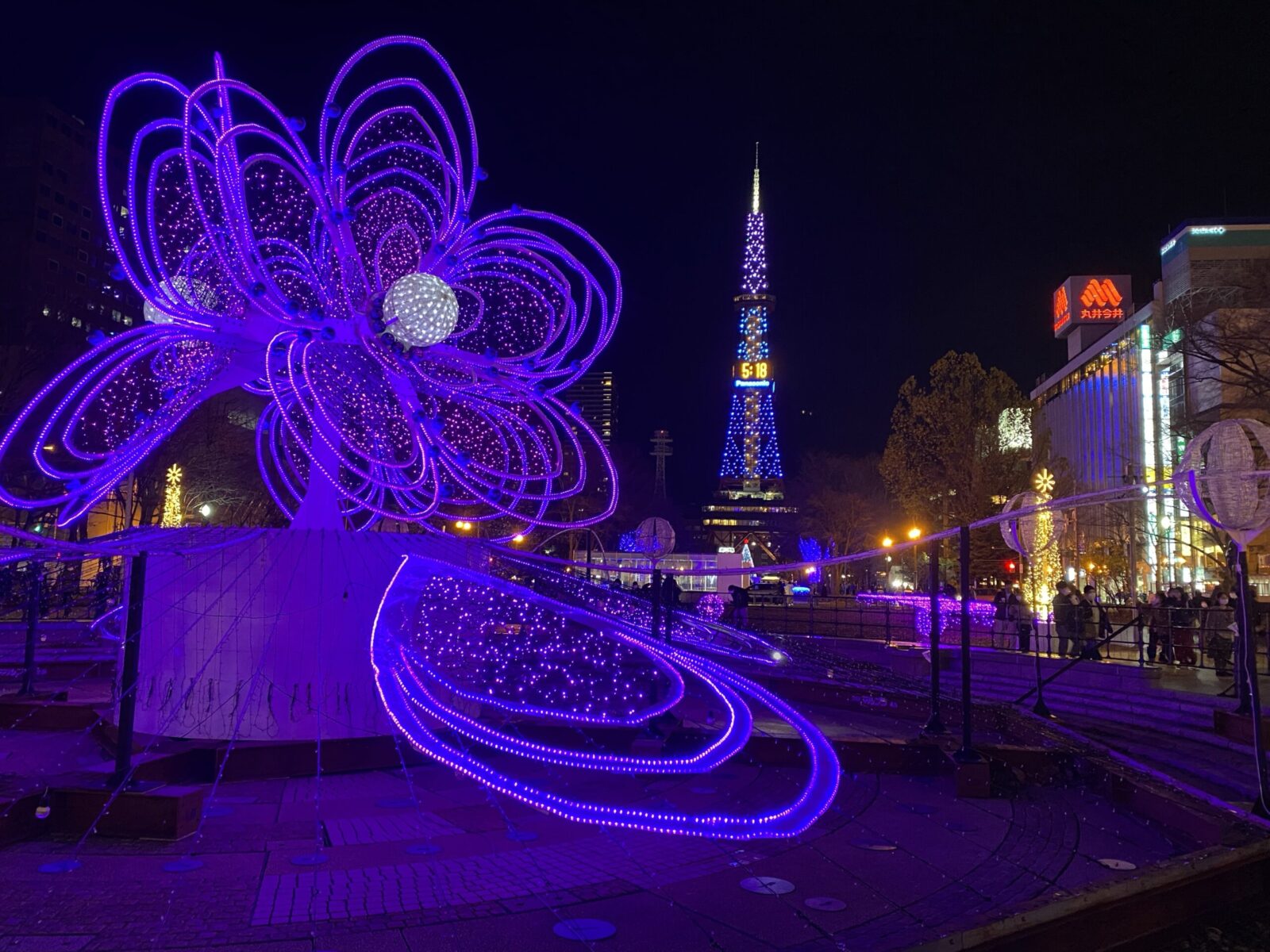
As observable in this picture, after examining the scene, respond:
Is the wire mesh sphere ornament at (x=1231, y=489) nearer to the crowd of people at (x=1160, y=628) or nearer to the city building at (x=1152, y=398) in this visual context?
the crowd of people at (x=1160, y=628)

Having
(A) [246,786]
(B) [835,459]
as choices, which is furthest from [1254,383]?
(B) [835,459]

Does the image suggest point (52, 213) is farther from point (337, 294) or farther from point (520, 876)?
point (520, 876)

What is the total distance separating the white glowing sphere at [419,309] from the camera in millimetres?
10141

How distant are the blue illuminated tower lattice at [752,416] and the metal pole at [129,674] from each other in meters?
157

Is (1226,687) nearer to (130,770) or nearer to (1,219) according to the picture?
(130,770)

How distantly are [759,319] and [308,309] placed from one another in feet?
544

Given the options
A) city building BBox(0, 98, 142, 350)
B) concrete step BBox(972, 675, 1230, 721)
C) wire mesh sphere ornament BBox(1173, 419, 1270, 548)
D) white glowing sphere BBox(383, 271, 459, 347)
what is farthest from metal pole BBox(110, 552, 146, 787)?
city building BBox(0, 98, 142, 350)

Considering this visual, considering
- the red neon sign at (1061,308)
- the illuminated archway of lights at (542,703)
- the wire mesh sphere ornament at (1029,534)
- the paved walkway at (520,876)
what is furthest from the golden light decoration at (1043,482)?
the red neon sign at (1061,308)

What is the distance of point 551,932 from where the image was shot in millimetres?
5625

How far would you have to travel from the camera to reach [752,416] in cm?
16725

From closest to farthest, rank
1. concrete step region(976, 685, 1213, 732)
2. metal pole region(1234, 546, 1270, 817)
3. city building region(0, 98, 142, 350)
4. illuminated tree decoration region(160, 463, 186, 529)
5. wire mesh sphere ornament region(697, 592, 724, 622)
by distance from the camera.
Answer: metal pole region(1234, 546, 1270, 817)
concrete step region(976, 685, 1213, 732)
wire mesh sphere ornament region(697, 592, 724, 622)
illuminated tree decoration region(160, 463, 186, 529)
city building region(0, 98, 142, 350)

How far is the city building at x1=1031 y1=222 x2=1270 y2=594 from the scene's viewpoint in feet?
99.2

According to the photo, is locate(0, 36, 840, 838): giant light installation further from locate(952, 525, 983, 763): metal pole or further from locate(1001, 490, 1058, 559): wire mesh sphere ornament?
locate(1001, 490, 1058, 559): wire mesh sphere ornament

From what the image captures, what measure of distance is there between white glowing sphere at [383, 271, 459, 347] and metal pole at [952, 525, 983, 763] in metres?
6.14
